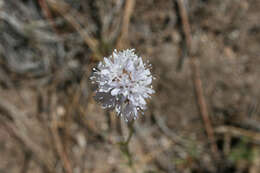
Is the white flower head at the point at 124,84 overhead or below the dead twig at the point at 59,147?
below

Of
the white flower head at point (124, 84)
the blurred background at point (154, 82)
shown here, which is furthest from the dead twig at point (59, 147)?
the white flower head at point (124, 84)

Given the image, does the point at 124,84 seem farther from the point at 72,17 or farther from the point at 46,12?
the point at 46,12

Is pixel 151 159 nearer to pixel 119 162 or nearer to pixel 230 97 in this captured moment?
pixel 119 162

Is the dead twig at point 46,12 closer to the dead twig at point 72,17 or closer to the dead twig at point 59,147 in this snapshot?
the dead twig at point 72,17

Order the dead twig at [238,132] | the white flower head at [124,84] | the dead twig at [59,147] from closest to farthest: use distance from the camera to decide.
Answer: the white flower head at [124,84], the dead twig at [238,132], the dead twig at [59,147]

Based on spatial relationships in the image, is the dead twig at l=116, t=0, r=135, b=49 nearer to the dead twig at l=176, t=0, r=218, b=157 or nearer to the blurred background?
the blurred background

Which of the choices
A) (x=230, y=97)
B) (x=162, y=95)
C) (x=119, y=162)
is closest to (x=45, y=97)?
(x=119, y=162)
